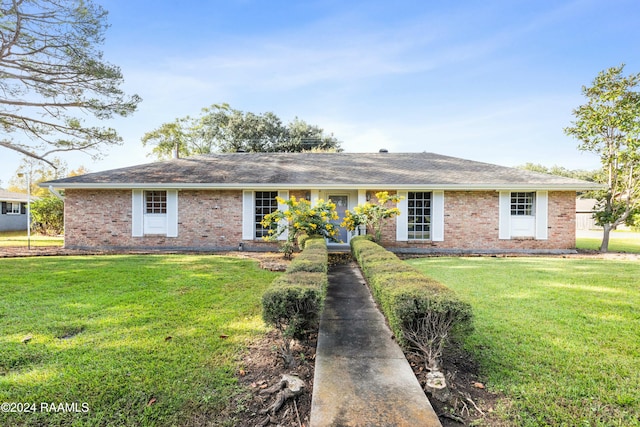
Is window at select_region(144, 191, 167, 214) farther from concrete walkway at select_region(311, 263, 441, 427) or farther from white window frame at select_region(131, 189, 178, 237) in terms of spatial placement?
concrete walkway at select_region(311, 263, 441, 427)

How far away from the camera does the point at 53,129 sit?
12.8 meters

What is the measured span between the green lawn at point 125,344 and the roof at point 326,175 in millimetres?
5962

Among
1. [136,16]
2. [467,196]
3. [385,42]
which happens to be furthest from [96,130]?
[467,196]

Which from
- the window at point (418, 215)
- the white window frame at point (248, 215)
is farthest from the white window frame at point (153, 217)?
the window at point (418, 215)

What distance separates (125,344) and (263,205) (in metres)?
9.10

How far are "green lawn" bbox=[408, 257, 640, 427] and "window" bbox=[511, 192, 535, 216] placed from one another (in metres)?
5.50

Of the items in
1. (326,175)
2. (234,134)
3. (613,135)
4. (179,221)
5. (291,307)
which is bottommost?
(291,307)

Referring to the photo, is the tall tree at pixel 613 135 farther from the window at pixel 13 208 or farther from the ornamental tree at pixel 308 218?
the window at pixel 13 208

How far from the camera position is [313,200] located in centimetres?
1198

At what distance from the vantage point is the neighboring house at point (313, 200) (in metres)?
11.6

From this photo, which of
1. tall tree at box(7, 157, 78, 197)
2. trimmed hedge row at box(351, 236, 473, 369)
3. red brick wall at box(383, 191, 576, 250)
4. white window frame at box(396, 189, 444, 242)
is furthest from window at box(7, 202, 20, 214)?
trimmed hedge row at box(351, 236, 473, 369)

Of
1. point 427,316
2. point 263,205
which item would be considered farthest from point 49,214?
point 427,316

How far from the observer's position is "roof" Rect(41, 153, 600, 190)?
11539 millimetres

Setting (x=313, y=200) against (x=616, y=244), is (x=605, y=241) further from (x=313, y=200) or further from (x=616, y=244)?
(x=313, y=200)
